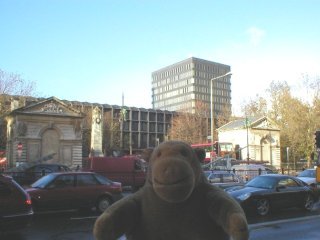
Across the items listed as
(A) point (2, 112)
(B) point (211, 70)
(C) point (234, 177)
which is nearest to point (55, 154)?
(A) point (2, 112)

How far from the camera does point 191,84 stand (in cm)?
12794

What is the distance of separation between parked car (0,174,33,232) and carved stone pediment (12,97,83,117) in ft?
124

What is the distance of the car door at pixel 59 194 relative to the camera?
15227mm

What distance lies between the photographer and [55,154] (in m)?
48.6

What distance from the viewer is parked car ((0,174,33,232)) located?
10.4 meters

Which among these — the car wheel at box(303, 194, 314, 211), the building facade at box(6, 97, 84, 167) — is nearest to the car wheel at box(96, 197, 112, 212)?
the car wheel at box(303, 194, 314, 211)

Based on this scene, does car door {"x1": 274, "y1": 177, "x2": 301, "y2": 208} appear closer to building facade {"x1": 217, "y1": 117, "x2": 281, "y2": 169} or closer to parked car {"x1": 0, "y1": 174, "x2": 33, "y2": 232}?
parked car {"x1": 0, "y1": 174, "x2": 33, "y2": 232}

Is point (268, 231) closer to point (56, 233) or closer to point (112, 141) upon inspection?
point (56, 233)

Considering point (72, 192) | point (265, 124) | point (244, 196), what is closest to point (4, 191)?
point (72, 192)

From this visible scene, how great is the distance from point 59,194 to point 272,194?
744cm

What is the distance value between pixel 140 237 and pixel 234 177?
22.1 meters

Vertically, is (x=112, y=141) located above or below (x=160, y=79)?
below

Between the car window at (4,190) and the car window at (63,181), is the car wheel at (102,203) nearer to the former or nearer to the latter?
the car window at (63,181)

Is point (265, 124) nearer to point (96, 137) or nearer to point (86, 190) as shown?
point (96, 137)
